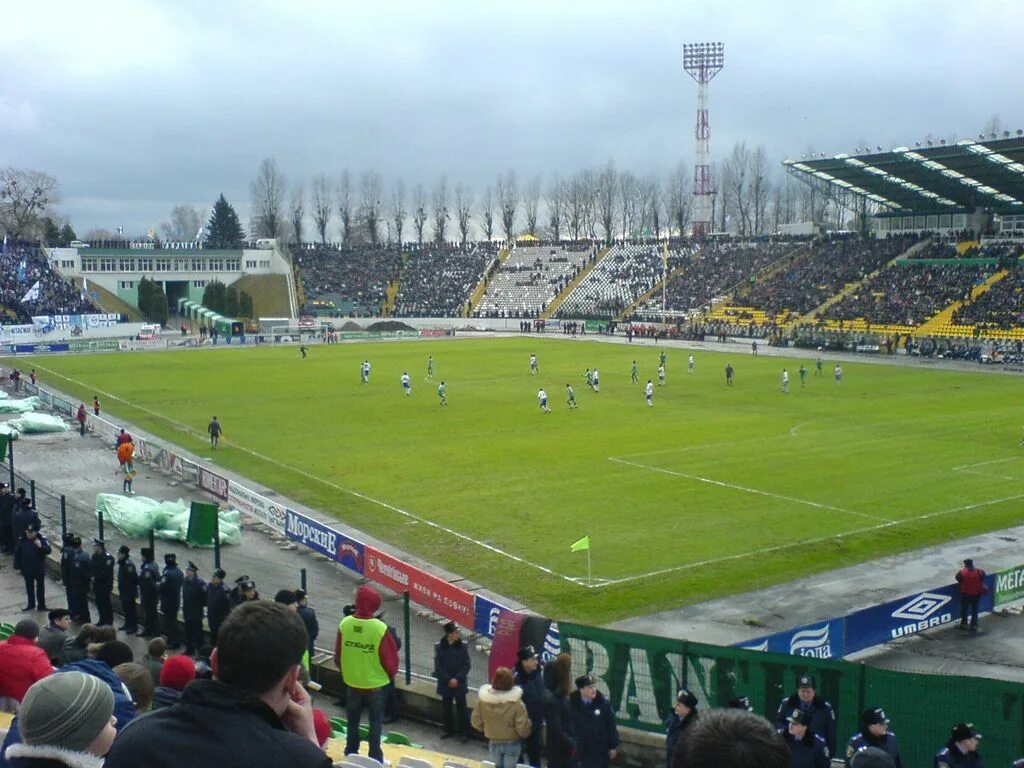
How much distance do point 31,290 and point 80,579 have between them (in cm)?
8007

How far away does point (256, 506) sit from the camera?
82.7 feet

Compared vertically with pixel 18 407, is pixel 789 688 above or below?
below

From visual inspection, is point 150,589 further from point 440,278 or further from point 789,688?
point 440,278

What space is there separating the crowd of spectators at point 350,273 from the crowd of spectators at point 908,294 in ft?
174

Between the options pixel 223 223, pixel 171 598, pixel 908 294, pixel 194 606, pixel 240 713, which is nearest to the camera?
pixel 240 713

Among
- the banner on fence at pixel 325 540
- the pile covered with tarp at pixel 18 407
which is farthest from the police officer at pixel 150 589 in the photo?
the pile covered with tarp at pixel 18 407

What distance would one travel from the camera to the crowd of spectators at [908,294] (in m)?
79.1

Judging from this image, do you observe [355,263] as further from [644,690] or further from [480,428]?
[644,690]

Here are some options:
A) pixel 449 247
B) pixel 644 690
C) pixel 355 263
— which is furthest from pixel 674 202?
pixel 644 690

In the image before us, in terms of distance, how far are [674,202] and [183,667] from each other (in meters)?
154

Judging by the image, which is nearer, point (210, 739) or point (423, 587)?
point (210, 739)

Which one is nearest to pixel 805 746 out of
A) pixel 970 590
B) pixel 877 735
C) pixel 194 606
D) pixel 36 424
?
pixel 877 735

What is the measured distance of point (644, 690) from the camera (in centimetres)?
1199

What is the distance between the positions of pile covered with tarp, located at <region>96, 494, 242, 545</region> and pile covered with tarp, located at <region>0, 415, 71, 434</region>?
17745 mm
